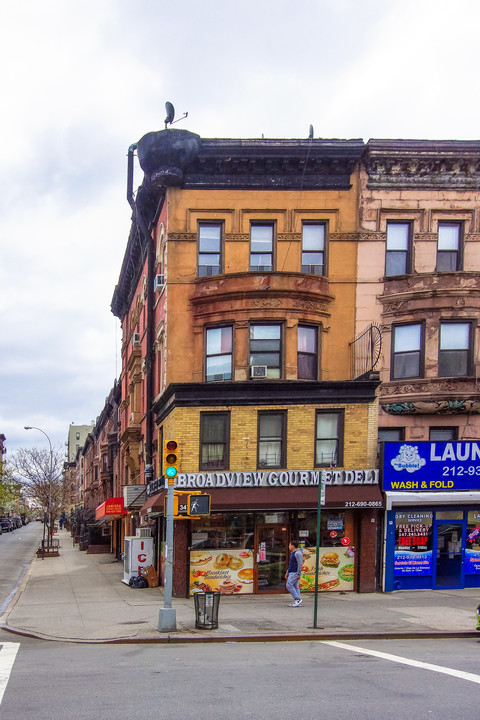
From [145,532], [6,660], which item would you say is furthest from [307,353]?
[6,660]

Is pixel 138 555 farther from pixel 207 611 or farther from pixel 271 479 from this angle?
pixel 207 611

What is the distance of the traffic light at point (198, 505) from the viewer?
1623 cm

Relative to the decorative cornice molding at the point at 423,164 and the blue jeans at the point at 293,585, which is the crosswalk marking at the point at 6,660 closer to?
the blue jeans at the point at 293,585

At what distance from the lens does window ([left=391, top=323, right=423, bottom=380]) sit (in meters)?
23.7

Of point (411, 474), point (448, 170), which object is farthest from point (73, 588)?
point (448, 170)

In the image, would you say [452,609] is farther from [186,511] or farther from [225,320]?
[225,320]

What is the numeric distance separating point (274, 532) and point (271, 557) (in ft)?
2.40

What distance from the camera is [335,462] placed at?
23219 mm

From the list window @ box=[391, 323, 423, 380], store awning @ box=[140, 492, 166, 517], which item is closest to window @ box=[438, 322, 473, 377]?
window @ box=[391, 323, 423, 380]

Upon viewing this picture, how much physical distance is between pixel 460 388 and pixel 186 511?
421 inches

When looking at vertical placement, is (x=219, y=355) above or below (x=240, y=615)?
above

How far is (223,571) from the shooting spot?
2255cm

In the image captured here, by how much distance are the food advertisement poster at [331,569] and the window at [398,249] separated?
28.4 ft

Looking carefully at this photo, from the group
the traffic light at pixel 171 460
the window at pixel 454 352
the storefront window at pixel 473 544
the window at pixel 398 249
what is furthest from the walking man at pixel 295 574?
the window at pixel 398 249
